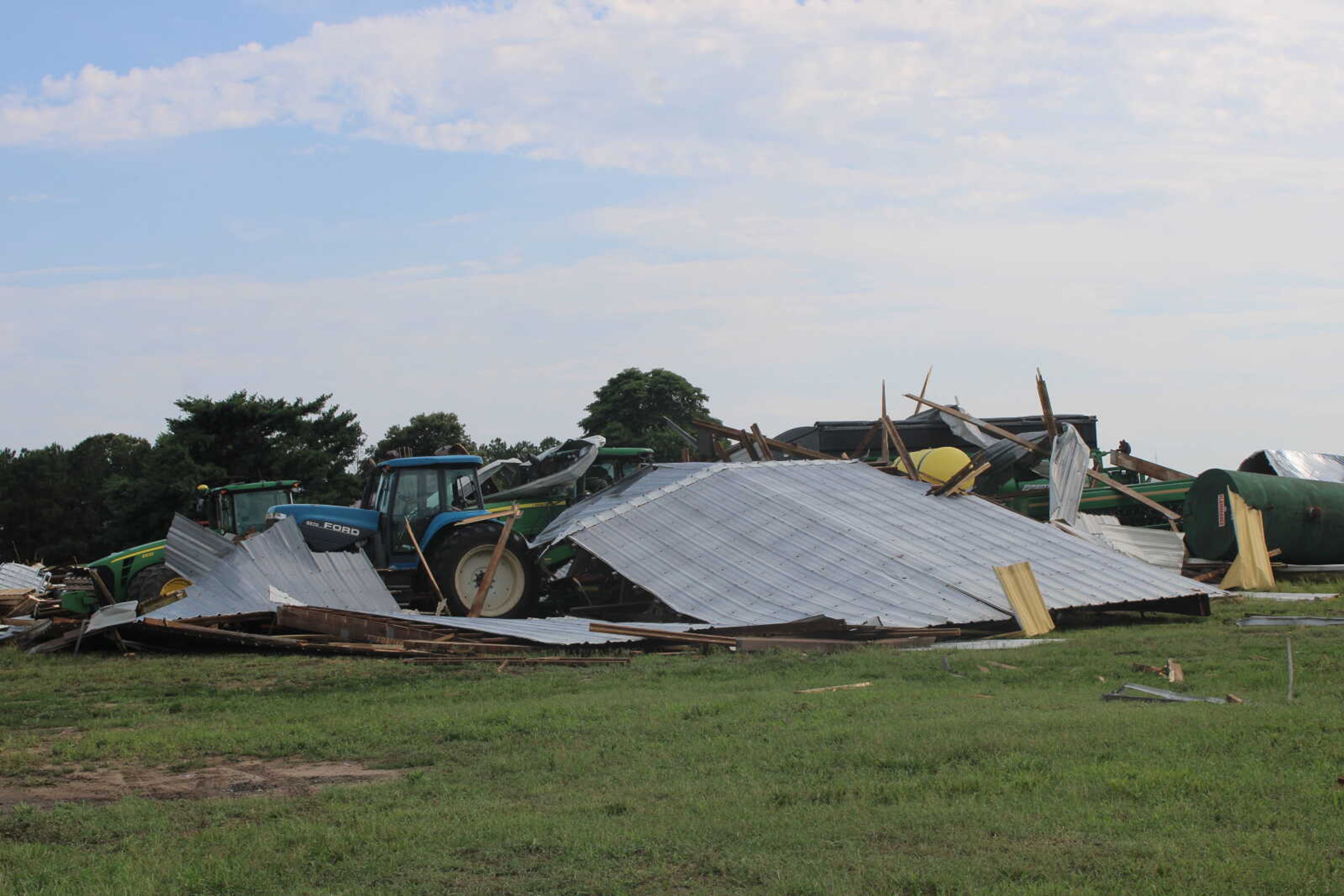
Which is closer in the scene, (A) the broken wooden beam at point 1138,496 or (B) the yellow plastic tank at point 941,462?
(A) the broken wooden beam at point 1138,496

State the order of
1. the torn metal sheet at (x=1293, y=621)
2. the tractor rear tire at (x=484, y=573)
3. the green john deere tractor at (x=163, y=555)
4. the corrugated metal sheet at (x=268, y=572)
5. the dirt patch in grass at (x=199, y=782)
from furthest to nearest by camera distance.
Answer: the tractor rear tire at (x=484, y=573) → the green john deere tractor at (x=163, y=555) → the corrugated metal sheet at (x=268, y=572) → the torn metal sheet at (x=1293, y=621) → the dirt patch in grass at (x=199, y=782)

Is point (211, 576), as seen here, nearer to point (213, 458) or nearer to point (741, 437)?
point (741, 437)

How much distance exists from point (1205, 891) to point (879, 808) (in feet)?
6.18

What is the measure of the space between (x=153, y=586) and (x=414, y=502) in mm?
3953

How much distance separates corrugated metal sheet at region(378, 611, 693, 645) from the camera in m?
14.7

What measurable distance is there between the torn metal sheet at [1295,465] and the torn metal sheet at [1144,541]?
5808mm

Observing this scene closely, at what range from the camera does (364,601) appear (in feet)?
56.5

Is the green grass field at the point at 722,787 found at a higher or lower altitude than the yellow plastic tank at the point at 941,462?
lower

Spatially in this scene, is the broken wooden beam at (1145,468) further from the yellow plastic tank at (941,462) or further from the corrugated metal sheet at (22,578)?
the corrugated metal sheet at (22,578)

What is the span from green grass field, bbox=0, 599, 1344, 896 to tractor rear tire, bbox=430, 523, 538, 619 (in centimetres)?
629

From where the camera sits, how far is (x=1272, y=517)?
23891 mm

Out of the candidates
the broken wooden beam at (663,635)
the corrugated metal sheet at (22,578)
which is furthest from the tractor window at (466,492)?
the corrugated metal sheet at (22,578)

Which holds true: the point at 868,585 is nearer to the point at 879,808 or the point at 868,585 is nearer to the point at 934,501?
the point at 934,501

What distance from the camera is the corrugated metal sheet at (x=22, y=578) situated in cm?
2883
